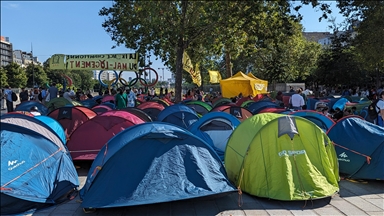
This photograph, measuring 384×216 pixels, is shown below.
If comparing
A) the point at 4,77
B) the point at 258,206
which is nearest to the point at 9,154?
the point at 258,206

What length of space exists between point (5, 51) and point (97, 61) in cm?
11621

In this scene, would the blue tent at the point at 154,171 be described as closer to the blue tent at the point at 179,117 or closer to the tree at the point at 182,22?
the blue tent at the point at 179,117

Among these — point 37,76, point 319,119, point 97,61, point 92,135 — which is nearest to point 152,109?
point 97,61

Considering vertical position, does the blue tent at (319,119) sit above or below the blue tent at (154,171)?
above

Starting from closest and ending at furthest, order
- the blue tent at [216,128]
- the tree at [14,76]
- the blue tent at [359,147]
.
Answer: the blue tent at [359,147]
the blue tent at [216,128]
the tree at [14,76]

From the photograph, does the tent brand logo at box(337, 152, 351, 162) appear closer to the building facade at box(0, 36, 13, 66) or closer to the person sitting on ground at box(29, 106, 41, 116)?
the person sitting on ground at box(29, 106, 41, 116)

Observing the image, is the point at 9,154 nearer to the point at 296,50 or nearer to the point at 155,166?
the point at 155,166

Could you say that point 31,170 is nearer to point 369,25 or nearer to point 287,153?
point 287,153

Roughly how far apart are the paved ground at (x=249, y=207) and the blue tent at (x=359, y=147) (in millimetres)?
689

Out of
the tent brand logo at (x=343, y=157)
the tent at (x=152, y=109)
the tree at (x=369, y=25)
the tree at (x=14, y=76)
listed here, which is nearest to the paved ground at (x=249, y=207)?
the tent brand logo at (x=343, y=157)

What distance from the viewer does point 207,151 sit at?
5469 mm

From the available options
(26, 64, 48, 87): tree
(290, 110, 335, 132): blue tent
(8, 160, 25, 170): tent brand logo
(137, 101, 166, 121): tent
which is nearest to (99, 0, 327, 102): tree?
(137, 101, 166, 121): tent

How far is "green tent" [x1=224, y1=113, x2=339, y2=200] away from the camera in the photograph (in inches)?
212

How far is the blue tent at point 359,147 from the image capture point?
630 centimetres
